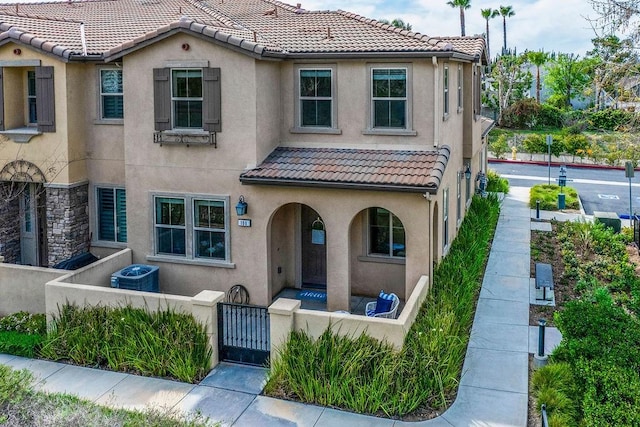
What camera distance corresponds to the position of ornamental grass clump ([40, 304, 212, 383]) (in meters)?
11.3

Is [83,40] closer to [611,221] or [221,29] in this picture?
[221,29]

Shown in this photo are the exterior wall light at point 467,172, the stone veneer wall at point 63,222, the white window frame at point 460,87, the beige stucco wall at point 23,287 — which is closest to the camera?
the beige stucco wall at point 23,287

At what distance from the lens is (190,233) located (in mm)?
14781

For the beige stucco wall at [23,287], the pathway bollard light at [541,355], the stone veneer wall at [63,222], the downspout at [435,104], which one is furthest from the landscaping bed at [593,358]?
the stone veneer wall at [63,222]

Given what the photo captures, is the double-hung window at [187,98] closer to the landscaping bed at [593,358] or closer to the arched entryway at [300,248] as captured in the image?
the arched entryway at [300,248]

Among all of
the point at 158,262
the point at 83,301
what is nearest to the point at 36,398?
the point at 83,301

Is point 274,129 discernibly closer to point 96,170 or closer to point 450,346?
point 96,170

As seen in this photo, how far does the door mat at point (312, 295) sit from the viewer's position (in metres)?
15.0

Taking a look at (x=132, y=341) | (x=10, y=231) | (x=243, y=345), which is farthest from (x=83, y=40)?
(x=243, y=345)

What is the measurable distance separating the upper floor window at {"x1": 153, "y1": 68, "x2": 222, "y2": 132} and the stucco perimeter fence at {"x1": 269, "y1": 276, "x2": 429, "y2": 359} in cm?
516

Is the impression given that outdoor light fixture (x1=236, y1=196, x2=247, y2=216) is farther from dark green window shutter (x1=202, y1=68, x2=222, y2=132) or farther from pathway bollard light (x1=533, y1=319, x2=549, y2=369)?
pathway bollard light (x1=533, y1=319, x2=549, y2=369)

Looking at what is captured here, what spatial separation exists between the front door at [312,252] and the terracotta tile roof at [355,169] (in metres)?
1.70

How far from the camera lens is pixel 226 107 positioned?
46.1 feet

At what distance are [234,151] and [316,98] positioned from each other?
2.45m
